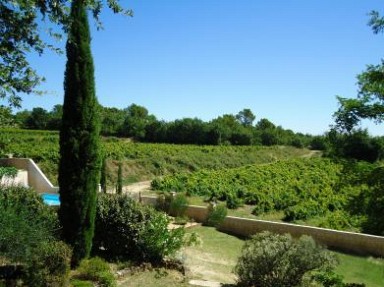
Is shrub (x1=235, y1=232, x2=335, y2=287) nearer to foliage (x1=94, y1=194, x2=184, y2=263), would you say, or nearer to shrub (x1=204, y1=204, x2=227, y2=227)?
foliage (x1=94, y1=194, x2=184, y2=263)

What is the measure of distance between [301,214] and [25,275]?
703 inches

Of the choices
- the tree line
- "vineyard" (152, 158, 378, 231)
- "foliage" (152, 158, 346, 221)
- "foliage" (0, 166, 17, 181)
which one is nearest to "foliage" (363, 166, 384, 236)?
"vineyard" (152, 158, 378, 231)

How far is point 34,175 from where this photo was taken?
2420 cm

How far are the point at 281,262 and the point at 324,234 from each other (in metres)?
7.62

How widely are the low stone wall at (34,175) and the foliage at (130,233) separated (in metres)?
12.8

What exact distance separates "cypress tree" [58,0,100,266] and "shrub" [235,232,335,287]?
12.2ft

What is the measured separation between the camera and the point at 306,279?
34.1 feet

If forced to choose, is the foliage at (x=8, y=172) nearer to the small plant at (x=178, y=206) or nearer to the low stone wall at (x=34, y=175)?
the low stone wall at (x=34, y=175)

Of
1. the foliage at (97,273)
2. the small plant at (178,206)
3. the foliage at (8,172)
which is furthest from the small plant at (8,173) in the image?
the foliage at (97,273)

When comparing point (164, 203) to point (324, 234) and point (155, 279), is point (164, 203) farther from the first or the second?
point (155, 279)

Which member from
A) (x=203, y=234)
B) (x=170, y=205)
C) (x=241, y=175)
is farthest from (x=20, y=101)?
(x=241, y=175)

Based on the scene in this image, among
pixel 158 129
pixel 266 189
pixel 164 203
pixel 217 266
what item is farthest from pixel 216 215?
pixel 158 129

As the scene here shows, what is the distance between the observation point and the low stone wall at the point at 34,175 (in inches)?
929

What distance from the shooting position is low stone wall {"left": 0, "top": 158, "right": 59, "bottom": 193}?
929 inches
